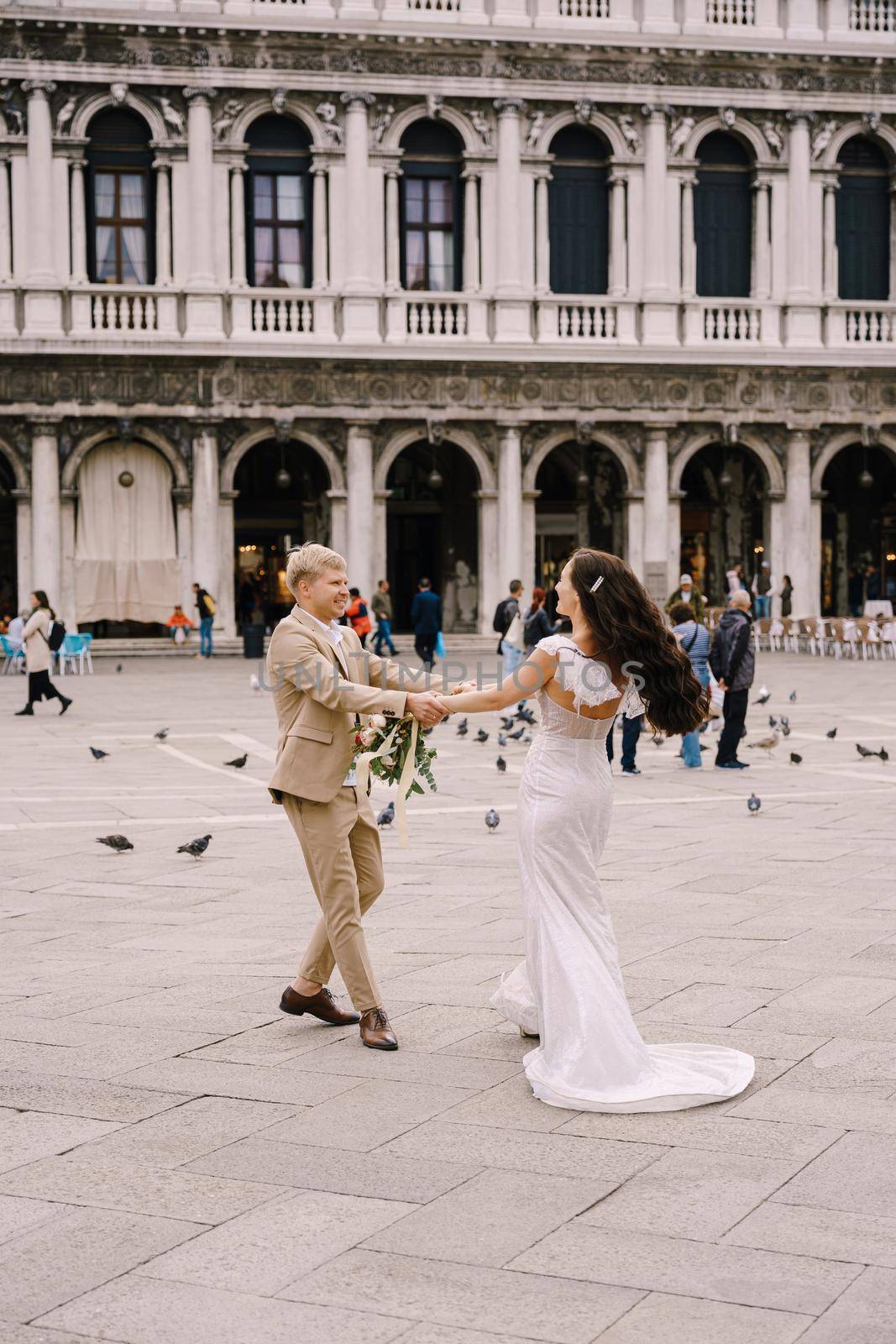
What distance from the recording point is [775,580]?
1321 inches

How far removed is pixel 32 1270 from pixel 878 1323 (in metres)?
1.91

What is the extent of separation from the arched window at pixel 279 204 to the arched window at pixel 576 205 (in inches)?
177

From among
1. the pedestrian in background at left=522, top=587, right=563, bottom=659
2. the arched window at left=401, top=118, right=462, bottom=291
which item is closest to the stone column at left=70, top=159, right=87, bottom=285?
the arched window at left=401, top=118, right=462, bottom=291

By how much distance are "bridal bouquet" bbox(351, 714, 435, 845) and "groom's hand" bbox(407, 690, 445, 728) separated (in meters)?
0.09

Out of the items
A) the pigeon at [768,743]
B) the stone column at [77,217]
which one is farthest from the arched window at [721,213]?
the pigeon at [768,743]

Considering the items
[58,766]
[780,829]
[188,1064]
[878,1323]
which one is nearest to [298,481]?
[58,766]

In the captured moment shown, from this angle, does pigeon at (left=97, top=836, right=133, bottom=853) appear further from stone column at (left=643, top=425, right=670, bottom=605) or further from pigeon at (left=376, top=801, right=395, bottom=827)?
stone column at (left=643, top=425, right=670, bottom=605)

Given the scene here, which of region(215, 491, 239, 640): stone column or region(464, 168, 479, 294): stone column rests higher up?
region(464, 168, 479, 294): stone column

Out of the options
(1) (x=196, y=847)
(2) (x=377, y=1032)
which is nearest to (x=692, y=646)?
(1) (x=196, y=847)

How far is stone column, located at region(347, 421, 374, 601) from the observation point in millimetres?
31812

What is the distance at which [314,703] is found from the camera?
6.21 metres

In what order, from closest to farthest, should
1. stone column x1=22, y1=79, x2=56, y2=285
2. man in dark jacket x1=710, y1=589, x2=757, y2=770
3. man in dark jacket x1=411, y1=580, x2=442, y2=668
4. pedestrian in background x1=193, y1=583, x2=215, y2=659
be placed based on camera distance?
man in dark jacket x1=710, y1=589, x2=757, y2=770, man in dark jacket x1=411, y1=580, x2=442, y2=668, pedestrian in background x1=193, y1=583, x2=215, y2=659, stone column x1=22, y1=79, x2=56, y2=285

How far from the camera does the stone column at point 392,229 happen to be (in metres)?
32.0

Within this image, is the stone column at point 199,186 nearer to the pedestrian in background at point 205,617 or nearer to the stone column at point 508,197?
the stone column at point 508,197
